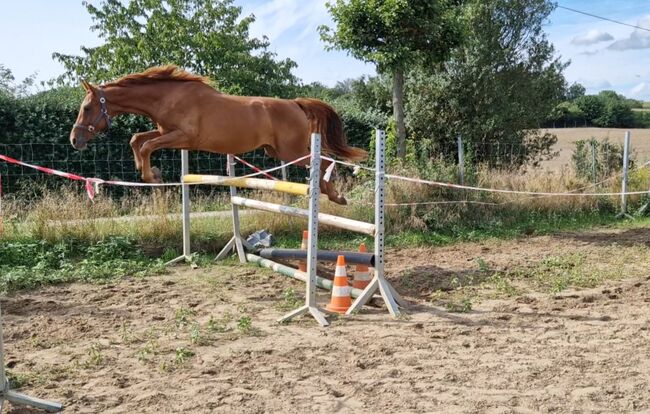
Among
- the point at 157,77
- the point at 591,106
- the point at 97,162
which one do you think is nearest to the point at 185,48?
the point at 97,162

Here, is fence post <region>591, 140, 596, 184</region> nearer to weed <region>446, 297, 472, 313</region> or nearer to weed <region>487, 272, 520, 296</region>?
weed <region>487, 272, 520, 296</region>

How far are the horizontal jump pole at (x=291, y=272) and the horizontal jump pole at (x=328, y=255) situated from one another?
0.11 metres

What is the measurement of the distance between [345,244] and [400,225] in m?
1.30

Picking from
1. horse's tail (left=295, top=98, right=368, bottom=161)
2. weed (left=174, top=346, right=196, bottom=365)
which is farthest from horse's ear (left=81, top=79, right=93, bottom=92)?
weed (left=174, top=346, right=196, bottom=365)

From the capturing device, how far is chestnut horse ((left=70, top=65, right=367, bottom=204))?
5984 mm

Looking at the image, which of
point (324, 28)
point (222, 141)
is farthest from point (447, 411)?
point (324, 28)

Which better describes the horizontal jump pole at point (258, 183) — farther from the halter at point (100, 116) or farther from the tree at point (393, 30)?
the tree at point (393, 30)

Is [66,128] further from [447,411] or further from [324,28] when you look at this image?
[447,411]

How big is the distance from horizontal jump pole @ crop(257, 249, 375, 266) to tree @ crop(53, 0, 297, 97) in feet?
39.1

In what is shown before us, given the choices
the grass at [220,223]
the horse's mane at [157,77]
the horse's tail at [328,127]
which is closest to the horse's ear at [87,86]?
the horse's mane at [157,77]

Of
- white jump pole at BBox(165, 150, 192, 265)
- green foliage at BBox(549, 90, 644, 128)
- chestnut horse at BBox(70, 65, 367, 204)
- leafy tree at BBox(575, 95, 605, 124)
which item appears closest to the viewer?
chestnut horse at BBox(70, 65, 367, 204)

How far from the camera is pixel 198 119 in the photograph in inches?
244

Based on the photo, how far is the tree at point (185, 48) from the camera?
19.1m

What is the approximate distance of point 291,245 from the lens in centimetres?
901
